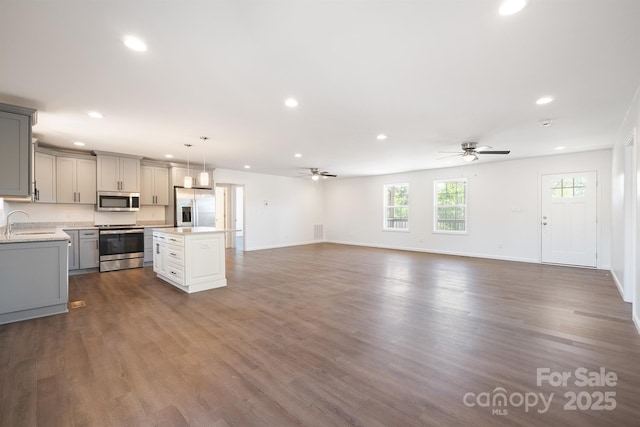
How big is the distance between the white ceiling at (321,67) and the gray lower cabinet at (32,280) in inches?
69.3

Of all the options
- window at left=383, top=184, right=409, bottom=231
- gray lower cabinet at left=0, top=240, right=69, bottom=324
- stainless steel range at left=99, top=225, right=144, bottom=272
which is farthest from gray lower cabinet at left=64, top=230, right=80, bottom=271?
window at left=383, top=184, right=409, bottom=231

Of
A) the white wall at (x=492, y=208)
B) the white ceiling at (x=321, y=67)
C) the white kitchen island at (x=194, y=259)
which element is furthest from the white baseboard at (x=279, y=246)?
the white ceiling at (x=321, y=67)

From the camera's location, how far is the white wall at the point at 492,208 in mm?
6062

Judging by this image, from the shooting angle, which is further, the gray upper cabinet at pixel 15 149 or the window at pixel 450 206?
the window at pixel 450 206

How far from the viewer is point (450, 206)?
8258 mm

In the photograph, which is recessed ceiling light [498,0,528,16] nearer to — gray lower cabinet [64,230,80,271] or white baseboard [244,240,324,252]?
gray lower cabinet [64,230,80,271]

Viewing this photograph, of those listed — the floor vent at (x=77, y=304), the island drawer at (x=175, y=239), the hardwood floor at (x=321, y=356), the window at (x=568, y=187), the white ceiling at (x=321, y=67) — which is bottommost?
the hardwood floor at (x=321, y=356)

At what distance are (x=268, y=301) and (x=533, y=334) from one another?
125 inches

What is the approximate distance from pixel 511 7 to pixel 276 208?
8.70 meters

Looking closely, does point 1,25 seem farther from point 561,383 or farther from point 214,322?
point 561,383

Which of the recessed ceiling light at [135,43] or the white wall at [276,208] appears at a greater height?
the recessed ceiling light at [135,43]

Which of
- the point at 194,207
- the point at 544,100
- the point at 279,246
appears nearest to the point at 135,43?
the point at 544,100

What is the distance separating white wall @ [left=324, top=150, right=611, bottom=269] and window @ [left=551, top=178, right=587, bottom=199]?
0.23 meters

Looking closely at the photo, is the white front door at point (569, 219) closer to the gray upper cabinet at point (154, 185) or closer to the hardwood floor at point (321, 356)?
the hardwood floor at point (321, 356)
